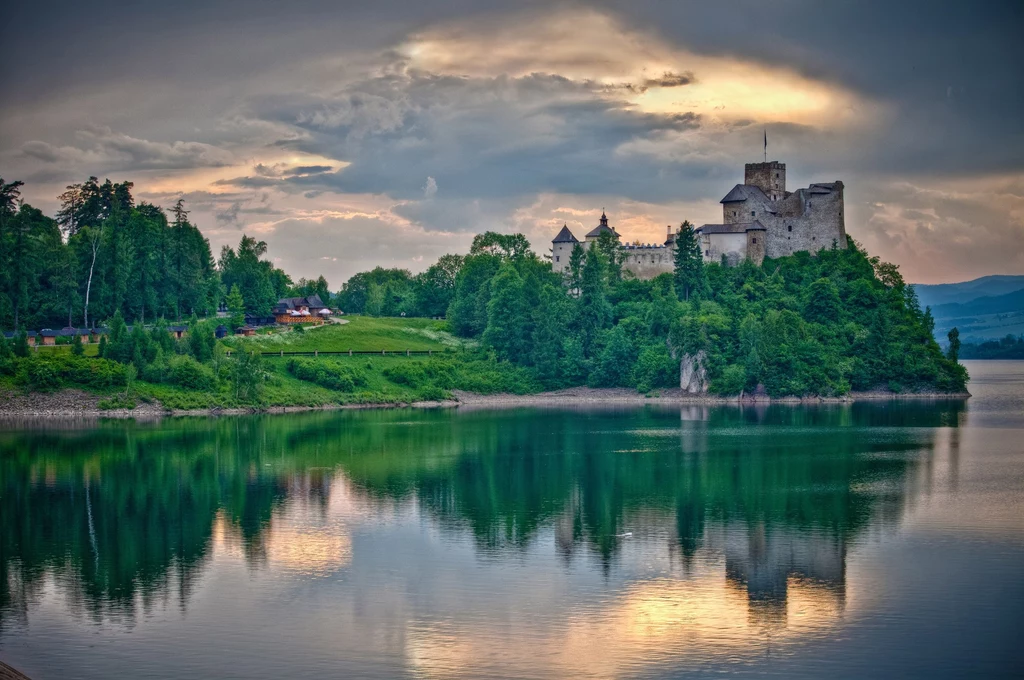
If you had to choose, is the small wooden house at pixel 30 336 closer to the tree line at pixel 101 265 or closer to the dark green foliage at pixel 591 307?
the tree line at pixel 101 265

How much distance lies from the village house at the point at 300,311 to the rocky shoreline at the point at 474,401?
24509 mm

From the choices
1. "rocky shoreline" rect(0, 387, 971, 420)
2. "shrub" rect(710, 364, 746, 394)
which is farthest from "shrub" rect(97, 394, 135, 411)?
"shrub" rect(710, 364, 746, 394)

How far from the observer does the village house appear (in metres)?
114

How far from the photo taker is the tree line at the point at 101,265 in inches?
3691

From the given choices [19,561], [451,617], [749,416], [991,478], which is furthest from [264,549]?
[749,416]

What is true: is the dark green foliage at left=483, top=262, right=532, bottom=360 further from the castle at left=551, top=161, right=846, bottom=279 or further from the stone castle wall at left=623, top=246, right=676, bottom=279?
the castle at left=551, top=161, right=846, bottom=279

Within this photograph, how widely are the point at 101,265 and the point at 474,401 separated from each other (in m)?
36.0

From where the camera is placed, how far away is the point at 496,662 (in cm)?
2362

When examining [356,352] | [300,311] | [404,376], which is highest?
[300,311]

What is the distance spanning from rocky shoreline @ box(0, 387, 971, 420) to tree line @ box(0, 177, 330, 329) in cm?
1823

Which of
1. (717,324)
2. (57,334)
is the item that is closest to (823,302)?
(717,324)

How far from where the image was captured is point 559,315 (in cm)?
10681

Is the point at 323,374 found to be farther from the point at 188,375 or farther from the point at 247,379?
the point at 188,375

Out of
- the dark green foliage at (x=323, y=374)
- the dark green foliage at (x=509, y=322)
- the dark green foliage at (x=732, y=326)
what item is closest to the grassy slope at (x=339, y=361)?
the dark green foliage at (x=323, y=374)
